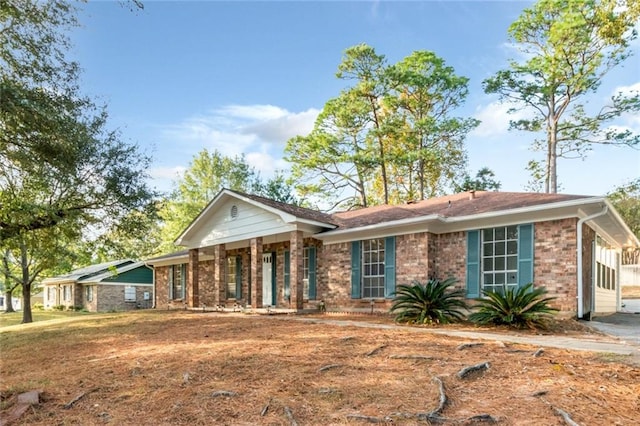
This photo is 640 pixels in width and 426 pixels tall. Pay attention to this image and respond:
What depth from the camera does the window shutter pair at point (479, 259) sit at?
427 inches

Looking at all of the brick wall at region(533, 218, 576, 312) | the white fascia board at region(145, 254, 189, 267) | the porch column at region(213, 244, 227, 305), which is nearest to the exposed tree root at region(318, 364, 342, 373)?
the brick wall at region(533, 218, 576, 312)

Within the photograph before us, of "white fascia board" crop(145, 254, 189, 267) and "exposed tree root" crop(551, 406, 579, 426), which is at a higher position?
"exposed tree root" crop(551, 406, 579, 426)

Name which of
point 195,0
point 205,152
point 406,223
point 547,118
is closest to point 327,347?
point 406,223

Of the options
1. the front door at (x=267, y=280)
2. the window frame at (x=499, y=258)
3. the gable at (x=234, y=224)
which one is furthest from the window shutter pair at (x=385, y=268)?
the front door at (x=267, y=280)

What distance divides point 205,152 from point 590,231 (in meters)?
30.2

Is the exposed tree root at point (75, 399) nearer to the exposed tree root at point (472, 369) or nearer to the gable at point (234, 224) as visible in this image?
the exposed tree root at point (472, 369)

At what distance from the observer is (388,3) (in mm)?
14852

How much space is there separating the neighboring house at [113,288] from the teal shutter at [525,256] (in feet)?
86.1

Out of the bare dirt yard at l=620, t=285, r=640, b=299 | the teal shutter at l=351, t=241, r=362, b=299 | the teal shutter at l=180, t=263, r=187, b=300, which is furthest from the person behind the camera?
the bare dirt yard at l=620, t=285, r=640, b=299

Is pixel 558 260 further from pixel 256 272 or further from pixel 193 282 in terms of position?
pixel 193 282

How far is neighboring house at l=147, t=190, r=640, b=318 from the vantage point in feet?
34.8

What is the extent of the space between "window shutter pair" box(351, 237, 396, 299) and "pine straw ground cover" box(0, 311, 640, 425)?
16.3ft

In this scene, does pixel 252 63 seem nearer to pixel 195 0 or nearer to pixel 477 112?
pixel 195 0

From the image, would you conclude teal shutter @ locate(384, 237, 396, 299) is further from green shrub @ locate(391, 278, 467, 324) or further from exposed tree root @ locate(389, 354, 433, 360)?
exposed tree root @ locate(389, 354, 433, 360)
